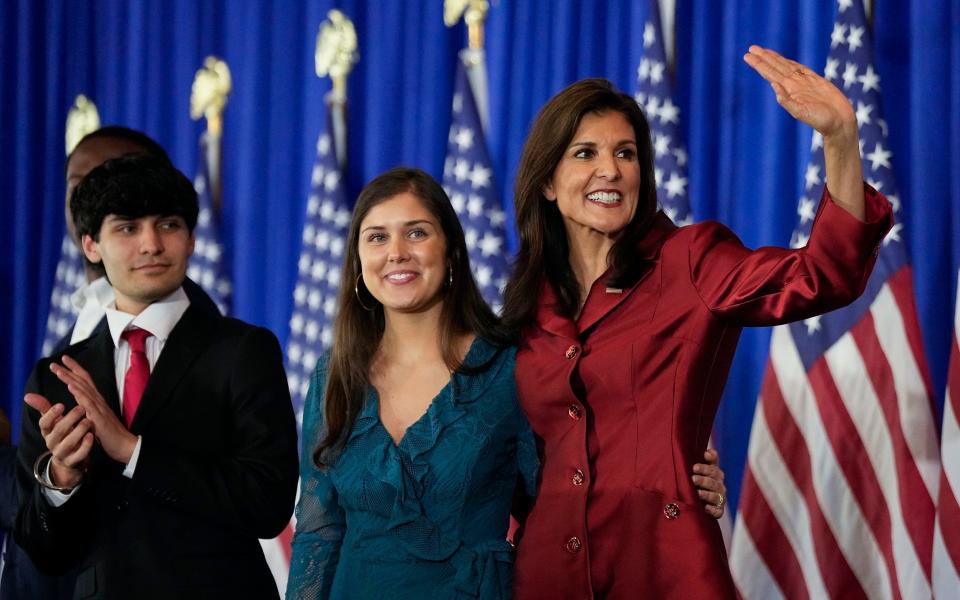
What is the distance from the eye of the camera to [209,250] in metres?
5.79

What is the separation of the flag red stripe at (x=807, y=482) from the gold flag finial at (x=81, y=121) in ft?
12.6

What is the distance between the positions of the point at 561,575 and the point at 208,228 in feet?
12.6

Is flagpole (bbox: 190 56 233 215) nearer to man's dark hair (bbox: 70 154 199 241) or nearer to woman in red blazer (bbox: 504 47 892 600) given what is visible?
man's dark hair (bbox: 70 154 199 241)

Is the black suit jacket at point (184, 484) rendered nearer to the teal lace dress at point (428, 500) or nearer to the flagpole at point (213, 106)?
the teal lace dress at point (428, 500)

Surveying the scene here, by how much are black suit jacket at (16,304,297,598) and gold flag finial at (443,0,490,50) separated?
261 cm

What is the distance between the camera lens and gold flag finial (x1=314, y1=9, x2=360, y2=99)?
536cm

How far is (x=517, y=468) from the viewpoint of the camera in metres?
2.47

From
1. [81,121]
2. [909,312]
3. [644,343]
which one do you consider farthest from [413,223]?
[81,121]

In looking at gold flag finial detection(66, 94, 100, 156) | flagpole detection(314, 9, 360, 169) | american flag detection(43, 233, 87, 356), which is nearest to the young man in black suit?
flagpole detection(314, 9, 360, 169)

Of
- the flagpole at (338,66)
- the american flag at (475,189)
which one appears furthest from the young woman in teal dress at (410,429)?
the flagpole at (338,66)

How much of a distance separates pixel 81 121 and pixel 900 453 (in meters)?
4.38

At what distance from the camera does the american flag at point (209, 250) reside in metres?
5.78

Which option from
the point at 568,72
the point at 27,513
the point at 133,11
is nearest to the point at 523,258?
the point at 27,513

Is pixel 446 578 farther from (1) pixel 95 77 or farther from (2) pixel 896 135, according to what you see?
(1) pixel 95 77
